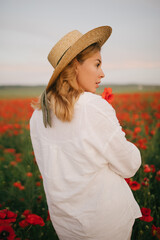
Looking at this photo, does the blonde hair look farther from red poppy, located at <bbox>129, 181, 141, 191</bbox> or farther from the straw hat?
red poppy, located at <bbox>129, 181, 141, 191</bbox>

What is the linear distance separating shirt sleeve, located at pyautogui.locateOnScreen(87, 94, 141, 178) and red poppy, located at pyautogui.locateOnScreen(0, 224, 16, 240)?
2.43 ft

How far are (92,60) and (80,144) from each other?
1.62 ft

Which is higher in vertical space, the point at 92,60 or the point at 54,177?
the point at 92,60

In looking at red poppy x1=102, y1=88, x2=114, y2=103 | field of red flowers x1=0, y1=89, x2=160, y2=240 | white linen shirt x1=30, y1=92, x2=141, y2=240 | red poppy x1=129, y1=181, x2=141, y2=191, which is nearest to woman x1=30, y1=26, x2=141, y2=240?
white linen shirt x1=30, y1=92, x2=141, y2=240

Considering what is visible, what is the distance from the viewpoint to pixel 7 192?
246cm

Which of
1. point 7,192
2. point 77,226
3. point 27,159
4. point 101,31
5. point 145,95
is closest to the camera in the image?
point 77,226

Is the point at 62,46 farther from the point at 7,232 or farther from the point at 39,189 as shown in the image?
the point at 39,189

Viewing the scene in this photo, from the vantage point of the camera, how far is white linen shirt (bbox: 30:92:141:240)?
3.13 feet

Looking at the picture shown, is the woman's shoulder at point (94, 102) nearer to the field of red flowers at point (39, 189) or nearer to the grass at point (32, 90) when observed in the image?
the field of red flowers at point (39, 189)

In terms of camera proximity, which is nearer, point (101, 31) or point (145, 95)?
point (101, 31)

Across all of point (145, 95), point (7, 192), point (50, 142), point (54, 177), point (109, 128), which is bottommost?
point (7, 192)

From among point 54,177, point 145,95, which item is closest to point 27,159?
point 54,177

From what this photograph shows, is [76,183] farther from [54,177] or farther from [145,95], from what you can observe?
[145,95]

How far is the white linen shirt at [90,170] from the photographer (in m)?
0.95
